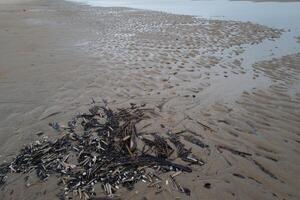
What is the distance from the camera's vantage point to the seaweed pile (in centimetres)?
503

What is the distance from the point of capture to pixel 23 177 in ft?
17.1

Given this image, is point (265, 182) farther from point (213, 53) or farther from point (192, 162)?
point (213, 53)

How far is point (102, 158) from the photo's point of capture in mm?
5523

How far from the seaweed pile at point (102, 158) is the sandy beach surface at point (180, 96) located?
0.65ft

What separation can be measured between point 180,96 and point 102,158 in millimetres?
3536

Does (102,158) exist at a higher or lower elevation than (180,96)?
higher

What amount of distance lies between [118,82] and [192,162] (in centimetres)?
466

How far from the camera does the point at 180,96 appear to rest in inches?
334

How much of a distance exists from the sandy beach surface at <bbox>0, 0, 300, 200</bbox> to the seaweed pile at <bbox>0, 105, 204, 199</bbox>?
0.65 ft

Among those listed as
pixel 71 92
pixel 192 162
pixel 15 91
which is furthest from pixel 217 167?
pixel 15 91

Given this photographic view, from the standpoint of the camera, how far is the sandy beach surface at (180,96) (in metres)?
5.12

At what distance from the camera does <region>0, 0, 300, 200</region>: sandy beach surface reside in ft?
16.8

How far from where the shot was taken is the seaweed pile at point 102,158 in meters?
5.03

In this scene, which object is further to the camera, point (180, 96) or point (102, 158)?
point (180, 96)
